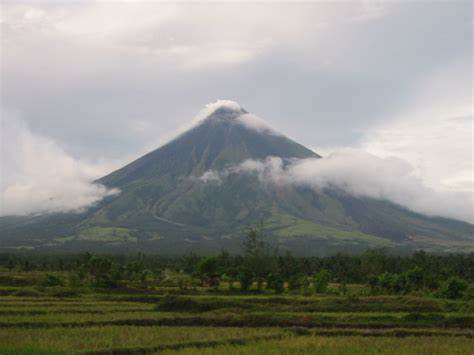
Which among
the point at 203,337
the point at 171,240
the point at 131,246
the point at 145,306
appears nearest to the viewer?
the point at 203,337

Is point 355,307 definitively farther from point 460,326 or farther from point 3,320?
point 3,320

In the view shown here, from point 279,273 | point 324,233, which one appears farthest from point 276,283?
point 324,233

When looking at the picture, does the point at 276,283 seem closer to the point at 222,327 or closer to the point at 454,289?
the point at 454,289

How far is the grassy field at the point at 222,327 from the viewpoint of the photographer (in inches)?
853

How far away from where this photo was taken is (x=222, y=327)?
93.1 feet

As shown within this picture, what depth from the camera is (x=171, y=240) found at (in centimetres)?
17312

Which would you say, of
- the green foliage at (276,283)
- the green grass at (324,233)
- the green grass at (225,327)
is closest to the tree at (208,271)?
the green foliage at (276,283)

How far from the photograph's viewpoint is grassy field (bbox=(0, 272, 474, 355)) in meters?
21.7

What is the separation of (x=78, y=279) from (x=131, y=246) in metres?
103

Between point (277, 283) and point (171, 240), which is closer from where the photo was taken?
point (277, 283)

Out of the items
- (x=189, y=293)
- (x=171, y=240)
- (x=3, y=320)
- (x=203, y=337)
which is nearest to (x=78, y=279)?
(x=189, y=293)

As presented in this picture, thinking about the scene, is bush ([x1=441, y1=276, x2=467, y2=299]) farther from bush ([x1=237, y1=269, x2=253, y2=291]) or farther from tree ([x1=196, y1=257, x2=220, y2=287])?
tree ([x1=196, y1=257, x2=220, y2=287])

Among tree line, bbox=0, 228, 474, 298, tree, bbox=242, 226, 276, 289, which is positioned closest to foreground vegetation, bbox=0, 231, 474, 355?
tree line, bbox=0, 228, 474, 298

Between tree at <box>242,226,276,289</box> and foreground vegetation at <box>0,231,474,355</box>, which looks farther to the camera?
tree at <box>242,226,276,289</box>
